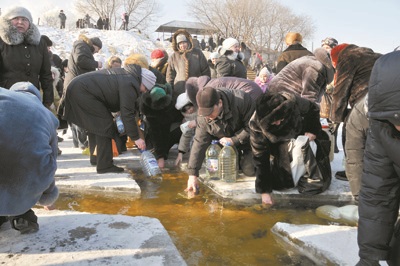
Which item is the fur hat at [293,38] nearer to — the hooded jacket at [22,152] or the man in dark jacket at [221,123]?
the man in dark jacket at [221,123]

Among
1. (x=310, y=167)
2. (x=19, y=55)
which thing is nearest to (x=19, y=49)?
(x=19, y=55)

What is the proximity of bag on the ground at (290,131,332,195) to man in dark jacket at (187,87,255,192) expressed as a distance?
23.8 inches

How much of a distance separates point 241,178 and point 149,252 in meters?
1.95

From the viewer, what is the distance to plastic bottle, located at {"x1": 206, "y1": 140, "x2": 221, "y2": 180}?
12.9 ft

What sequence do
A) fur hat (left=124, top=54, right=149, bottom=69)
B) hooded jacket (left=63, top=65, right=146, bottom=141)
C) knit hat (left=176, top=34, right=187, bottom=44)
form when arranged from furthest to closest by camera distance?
1. knit hat (left=176, top=34, right=187, bottom=44)
2. fur hat (left=124, top=54, right=149, bottom=69)
3. hooded jacket (left=63, top=65, right=146, bottom=141)

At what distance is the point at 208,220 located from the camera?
2961mm

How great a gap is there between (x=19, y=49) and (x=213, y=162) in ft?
7.89

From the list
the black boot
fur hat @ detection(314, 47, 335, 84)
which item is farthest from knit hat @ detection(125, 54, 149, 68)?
the black boot

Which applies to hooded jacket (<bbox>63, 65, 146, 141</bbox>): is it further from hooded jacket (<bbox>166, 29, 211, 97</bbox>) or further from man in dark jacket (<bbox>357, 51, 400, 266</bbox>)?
man in dark jacket (<bbox>357, 51, 400, 266</bbox>)

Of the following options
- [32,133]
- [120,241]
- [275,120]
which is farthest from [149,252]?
[275,120]

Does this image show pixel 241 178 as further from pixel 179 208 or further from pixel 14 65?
pixel 14 65

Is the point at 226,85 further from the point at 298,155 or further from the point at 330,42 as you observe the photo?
the point at 330,42

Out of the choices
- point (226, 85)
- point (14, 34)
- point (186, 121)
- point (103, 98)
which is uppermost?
point (14, 34)

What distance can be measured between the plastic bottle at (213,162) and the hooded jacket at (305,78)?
1.00 metres
